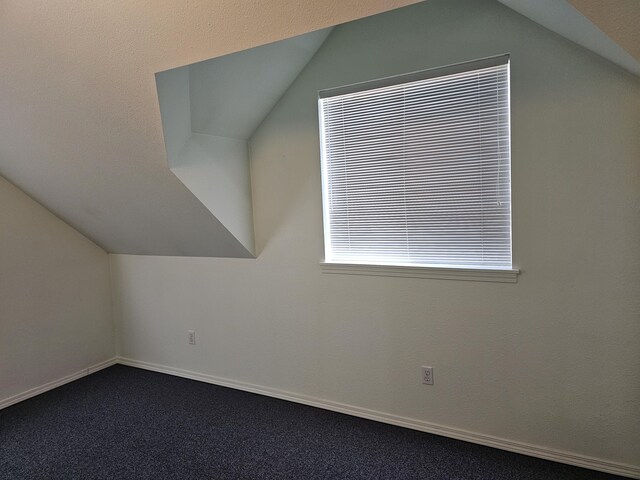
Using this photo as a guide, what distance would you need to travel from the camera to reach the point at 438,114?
7.91 feet

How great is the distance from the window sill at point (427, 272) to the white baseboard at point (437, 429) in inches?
33.9

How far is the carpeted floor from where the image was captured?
89.0 inches

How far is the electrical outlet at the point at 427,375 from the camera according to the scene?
255 centimetres

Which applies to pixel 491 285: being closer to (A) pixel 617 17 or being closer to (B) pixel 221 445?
(A) pixel 617 17

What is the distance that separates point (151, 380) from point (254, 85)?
2.42 meters

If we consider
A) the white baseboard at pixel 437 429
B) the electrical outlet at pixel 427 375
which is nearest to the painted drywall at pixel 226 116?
the white baseboard at pixel 437 429

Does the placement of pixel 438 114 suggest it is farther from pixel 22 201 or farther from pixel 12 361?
→ pixel 12 361

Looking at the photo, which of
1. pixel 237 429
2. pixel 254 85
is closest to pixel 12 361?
pixel 237 429

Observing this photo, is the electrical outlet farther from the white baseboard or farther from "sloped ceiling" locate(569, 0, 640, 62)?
"sloped ceiling" locate(569, 0, 640, 62)

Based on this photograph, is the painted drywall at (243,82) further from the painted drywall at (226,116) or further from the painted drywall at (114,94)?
the painted drywall at (114,94)

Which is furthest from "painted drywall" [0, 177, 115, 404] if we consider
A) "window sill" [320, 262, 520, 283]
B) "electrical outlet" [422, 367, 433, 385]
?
"electrical outlet" [422, 367, 433, 385]

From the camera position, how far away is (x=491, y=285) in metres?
2.33

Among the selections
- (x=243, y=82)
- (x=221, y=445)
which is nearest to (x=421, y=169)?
(x=243, y=82)

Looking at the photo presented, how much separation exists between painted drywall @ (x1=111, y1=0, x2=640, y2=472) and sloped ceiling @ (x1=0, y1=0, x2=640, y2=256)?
271 millimetres
